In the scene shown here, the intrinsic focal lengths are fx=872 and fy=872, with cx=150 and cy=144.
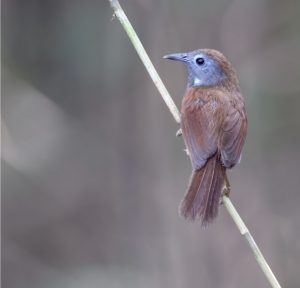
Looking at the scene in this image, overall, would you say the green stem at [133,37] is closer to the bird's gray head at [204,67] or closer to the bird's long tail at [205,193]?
the bird's long tail at [205,193]

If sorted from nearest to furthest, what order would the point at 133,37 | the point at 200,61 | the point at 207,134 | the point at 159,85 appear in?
the point at 133,37 → the point at 159,85 → the point at 207,134 → the point at 200,61

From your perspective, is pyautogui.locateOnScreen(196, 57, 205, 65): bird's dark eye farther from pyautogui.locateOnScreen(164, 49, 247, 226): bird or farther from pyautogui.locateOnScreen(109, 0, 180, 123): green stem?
pyautogui.locateOnScreen(109, 0, 180, 123): green stem

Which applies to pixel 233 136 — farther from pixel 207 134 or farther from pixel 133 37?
pixel 133 37

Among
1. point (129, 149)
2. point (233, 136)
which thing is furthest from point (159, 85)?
point (129, 149)

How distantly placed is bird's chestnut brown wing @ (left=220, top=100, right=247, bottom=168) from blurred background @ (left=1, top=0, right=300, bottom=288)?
2477mm

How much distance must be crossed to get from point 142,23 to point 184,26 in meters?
0.45

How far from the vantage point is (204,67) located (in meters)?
5.26

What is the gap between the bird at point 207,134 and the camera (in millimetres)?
4539

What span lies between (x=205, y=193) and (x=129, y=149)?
3.60 meters

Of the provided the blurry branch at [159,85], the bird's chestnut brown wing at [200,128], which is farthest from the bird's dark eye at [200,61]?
the blurry branch at [159,85]

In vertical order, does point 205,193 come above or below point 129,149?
below

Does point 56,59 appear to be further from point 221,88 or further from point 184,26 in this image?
point 221,88

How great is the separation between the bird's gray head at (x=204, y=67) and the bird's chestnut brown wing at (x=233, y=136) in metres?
0.34

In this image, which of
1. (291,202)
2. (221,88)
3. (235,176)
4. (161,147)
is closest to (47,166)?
(161,147)
